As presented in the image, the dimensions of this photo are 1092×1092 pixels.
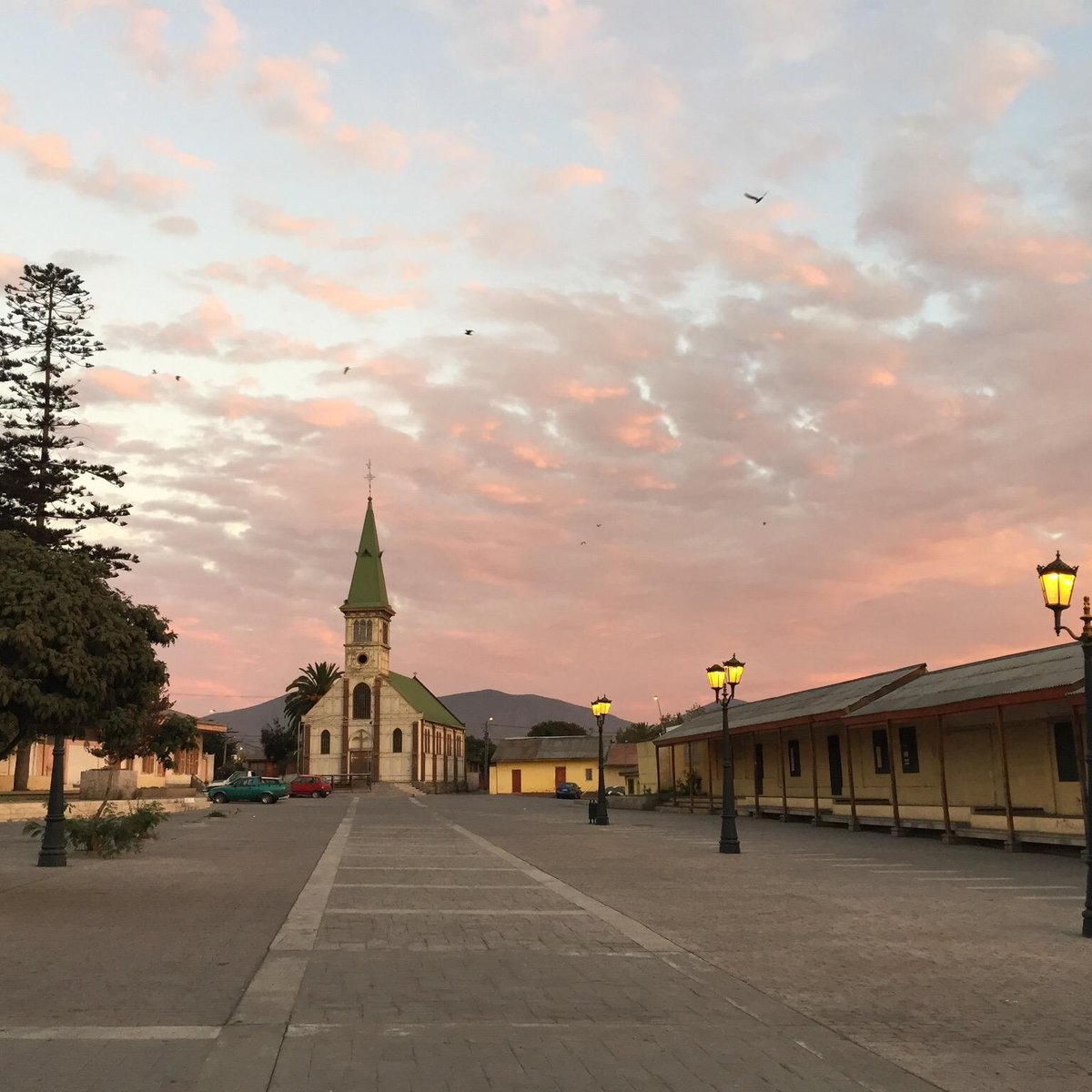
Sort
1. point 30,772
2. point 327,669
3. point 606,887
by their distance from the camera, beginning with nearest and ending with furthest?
point 606,887 → point 30,772 → point 327,669

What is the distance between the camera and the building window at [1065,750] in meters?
23.5

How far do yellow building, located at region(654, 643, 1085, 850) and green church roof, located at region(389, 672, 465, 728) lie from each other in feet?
229

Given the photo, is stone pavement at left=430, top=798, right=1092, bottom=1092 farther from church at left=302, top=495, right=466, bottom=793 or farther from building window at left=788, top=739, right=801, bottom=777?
church at left=302, top=495, right=466, bottom=793

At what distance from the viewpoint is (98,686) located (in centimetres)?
1206

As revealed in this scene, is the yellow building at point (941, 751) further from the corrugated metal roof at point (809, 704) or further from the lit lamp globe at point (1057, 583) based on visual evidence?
the lit lamp globe at point (1057, 583)

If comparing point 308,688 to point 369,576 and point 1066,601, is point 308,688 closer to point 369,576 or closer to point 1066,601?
point 369,576

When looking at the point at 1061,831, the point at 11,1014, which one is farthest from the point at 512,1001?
the point at 1061,831

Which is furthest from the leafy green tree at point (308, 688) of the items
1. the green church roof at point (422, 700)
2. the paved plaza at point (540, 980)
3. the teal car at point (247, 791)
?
the paved plaza at point (540, 980)

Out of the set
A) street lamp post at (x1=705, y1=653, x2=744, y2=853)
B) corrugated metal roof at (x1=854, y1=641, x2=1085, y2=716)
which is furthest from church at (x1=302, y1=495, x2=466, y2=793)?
street lamp post at (x1=705, y1=653, x2=744, y2=853)

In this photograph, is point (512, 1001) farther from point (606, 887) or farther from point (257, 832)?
point (257, 832)

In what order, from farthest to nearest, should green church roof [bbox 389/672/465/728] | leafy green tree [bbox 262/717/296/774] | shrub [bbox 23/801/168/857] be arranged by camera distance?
1. leafy green tree [bbox 262/717/296/774]
2. green church roof [bbox 389/672/465/728]
3. shrub [bbox 23/801/168/857]

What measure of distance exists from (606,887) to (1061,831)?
38.5 ft

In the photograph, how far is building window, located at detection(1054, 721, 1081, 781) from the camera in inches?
926

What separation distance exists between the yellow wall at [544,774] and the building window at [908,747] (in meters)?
67.2
